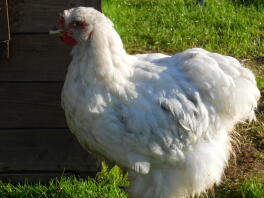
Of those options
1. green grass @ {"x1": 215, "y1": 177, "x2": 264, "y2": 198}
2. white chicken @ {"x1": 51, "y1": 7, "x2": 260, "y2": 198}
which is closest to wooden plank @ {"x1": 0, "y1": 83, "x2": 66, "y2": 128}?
white chicken @ {"x1": 51, "y1": 7, "x2": 260, "y2": 198}

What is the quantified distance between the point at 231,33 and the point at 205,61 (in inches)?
157

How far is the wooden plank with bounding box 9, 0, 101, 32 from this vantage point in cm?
346

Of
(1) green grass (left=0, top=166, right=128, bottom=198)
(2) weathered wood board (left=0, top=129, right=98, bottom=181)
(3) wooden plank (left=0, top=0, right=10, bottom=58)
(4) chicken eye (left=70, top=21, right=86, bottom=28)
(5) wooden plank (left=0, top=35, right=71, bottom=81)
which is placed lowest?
(1) green grass (left=0, top=166, right=128, bottom=198)

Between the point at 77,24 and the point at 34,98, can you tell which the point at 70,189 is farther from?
the point at 77,24

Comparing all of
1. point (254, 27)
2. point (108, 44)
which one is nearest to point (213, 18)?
point (254, 27)

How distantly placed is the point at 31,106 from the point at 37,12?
0.69m

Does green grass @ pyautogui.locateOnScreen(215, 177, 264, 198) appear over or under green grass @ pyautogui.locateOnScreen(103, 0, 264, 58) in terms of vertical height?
under

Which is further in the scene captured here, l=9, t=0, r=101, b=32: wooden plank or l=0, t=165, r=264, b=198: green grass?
l=0, t=165, r=264, b=198: green grass

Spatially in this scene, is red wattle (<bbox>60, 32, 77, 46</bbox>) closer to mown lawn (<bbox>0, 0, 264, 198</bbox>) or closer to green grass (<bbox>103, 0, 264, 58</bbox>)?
mown lawn (<bbox>0, 0, 264, 198</bbox>)

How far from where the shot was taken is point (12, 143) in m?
3.81

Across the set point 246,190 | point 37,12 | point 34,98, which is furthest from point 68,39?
point 246,190

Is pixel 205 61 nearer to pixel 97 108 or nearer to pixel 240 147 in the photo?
pixel 97 108

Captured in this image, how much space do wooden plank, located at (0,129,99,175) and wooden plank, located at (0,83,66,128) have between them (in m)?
0.06

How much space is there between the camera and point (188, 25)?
736cm
